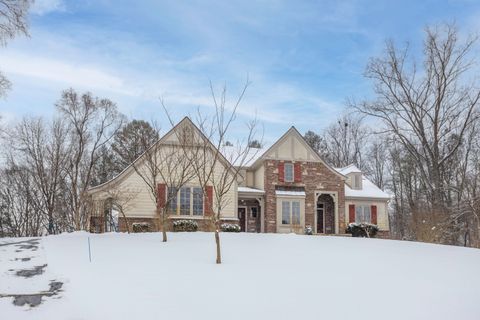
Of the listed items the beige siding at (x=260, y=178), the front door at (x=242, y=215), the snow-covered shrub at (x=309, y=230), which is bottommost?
the snow-covered shrub at (x=309, y=230)

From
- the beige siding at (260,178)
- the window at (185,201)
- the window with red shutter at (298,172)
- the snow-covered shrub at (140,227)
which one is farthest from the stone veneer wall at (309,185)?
the snow-covered shrub at (140,227)

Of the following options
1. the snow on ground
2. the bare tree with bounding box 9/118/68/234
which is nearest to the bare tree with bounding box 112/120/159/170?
the bare tree with bounding box 9/118/68/234

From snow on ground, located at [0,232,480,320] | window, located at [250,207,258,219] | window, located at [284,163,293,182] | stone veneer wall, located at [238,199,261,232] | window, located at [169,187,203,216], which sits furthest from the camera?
window, located at [250,207,258,219]

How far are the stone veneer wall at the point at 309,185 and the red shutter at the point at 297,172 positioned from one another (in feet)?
0.54

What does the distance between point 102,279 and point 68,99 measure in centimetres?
2698

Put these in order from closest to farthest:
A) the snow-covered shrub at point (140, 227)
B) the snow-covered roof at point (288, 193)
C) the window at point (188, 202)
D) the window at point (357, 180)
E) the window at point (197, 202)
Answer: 1. the snow-covered shrub at point (140, 227)
2. the window at point (188, 202)
3. the window at point (197, 202)
4. the snow-covered roof at point (288, 193)
5. the window at point (357, 180)

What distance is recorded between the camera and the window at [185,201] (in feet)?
78.7

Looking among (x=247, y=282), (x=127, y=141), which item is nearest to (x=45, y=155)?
(x=127, y=141)

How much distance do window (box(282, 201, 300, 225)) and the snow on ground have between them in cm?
1359

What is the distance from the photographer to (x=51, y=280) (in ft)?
28.3

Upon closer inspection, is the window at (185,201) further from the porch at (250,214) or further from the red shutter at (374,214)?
the red shutter at (374,214)

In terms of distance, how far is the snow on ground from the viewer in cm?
728

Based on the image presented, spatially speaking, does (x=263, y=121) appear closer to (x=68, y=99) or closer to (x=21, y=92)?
(x=21, y=92)

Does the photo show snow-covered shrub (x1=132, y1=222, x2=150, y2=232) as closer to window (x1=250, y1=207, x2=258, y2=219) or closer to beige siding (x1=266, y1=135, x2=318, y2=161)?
window (x1=250, y1=207, x2=258, y2=219)
